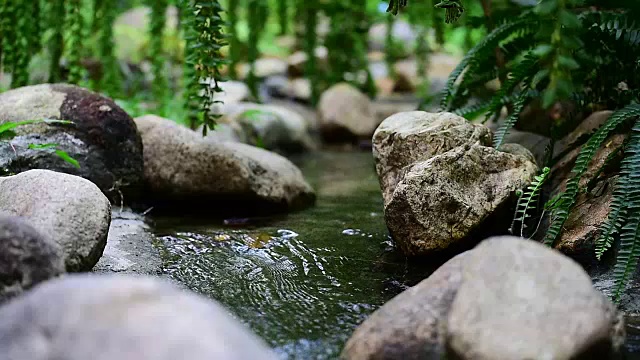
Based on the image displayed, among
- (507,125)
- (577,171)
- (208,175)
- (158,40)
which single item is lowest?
(208,175)

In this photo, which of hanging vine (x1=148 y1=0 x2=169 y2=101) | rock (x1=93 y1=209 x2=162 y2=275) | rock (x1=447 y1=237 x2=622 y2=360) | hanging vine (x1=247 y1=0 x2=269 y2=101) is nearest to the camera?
rock (x1=447 y1=237 x2=622 y2=360)

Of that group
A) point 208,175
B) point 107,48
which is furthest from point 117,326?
point 107,48

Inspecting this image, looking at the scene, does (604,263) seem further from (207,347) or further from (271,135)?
(271,135)

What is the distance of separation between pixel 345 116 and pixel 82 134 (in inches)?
186

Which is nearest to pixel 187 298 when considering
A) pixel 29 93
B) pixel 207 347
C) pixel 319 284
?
pixel 207 347

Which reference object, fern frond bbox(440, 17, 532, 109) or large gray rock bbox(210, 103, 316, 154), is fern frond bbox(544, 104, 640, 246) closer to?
fern frond bbox(440, 17, 532, 109)

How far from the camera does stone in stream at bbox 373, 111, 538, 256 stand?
3.10 metres

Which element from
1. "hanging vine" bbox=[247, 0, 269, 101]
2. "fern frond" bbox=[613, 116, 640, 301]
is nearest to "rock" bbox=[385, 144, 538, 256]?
"fern frond" bbox=[613, 116, 640, 301]

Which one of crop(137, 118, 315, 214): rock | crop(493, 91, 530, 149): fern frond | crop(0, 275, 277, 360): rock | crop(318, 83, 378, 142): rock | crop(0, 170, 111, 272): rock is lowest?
crop(318, 83, 378, 142): rock

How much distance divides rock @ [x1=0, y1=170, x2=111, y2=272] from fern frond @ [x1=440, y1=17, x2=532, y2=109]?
7.47 ft

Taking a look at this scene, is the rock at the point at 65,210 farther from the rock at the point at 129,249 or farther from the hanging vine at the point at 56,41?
the hanging vine at the point at 56,41

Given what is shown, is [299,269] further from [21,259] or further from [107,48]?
[107,48]

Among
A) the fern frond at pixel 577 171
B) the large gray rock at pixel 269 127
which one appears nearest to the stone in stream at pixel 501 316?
the fern frond at pixel 577 171

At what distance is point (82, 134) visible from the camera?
3975 mm
